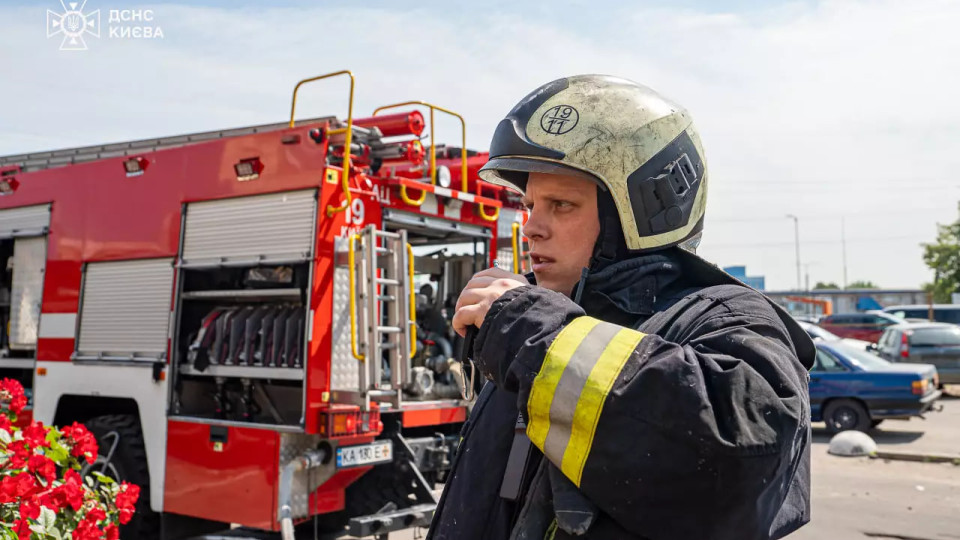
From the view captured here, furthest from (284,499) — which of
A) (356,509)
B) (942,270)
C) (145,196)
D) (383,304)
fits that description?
(942,270)

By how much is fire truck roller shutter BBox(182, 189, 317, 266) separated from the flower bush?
221 cm

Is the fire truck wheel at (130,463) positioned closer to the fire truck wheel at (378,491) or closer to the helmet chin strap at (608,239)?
the fire truck wheel at (378,491)

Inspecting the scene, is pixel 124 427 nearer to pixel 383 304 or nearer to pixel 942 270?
pixel 383 304

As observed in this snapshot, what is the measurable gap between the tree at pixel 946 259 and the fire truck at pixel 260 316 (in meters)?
44.1

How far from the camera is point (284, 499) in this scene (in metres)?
5.65

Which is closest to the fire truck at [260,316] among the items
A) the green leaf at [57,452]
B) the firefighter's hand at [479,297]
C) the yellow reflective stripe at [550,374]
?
the green leaf at [57,452]

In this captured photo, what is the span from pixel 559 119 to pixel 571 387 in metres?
0.68

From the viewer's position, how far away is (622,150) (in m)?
1.84

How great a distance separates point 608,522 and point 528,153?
791mm

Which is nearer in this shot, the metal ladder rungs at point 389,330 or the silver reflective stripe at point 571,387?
the silver reflective stripe at point 571,387

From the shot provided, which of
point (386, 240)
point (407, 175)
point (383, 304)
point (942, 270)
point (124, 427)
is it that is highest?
point (942, 270)

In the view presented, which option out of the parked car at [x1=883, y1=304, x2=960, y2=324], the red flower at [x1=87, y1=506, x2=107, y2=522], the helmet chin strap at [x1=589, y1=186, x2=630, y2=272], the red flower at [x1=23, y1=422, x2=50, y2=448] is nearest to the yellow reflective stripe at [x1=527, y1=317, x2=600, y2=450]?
the helmet chin strap at [x1=589, y1=186, x2=630, y2=272]

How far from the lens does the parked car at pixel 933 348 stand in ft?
61.1

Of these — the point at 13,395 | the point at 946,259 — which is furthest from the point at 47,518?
the point at 946,259
